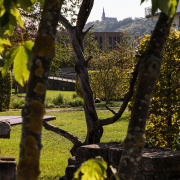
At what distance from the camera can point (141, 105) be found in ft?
3.21

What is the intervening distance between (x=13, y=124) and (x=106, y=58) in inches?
509

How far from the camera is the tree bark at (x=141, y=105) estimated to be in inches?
38.4

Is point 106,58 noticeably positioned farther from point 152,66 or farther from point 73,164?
point 152,66

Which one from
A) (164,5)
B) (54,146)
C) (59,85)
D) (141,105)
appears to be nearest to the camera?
(164,5)

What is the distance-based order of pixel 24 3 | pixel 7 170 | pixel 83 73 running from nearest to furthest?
pixel 24 3 → pixel 7 170 → pixel 83 73

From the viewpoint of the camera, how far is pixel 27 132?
850 millimetres

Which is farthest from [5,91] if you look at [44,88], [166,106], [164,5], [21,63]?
[164,5]

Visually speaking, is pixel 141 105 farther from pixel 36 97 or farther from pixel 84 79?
pixel 84 79

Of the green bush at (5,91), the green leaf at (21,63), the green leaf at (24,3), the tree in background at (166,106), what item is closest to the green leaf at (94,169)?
the green leaf at (21,63)

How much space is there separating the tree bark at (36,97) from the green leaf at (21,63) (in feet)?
1.05

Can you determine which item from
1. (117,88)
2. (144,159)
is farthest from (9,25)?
(117,88)

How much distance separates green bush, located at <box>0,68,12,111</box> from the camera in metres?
15.8

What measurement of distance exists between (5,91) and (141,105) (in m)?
16.1

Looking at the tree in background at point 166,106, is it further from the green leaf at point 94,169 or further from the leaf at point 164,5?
the leaf at point 164,5
